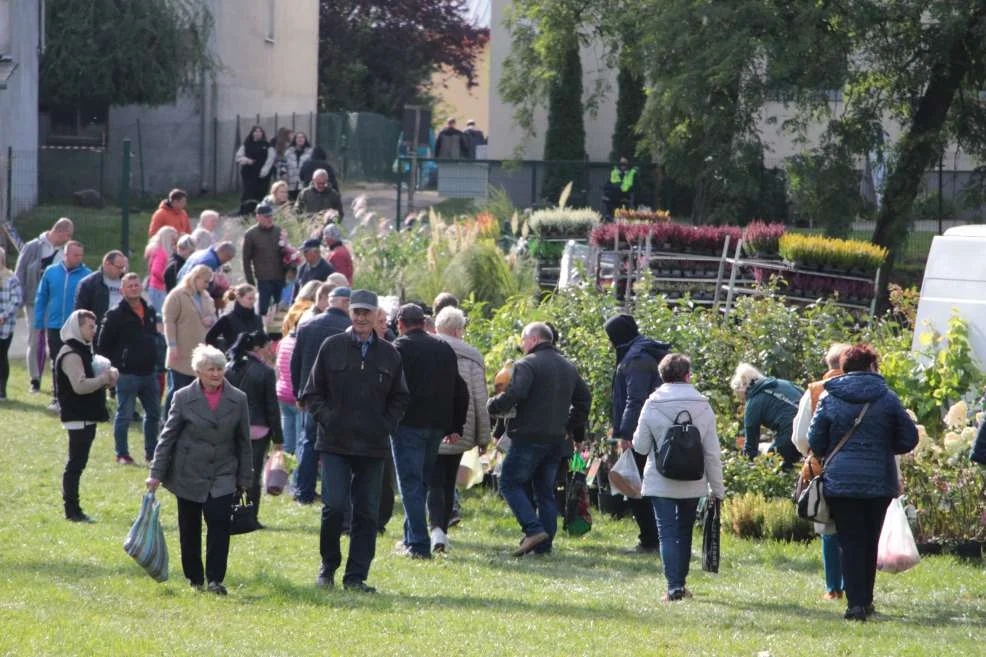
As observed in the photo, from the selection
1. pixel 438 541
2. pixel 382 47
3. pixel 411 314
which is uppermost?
pixel 382 47

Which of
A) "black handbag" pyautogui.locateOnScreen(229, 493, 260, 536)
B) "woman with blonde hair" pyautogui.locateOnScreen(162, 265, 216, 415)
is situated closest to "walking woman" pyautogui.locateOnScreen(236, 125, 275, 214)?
"woman with blonde hair" pyautogui.locateOnScreen(162, 265, 216, 415)

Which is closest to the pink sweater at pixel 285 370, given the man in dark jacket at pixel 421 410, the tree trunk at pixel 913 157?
the man in dark jacket at pixel 421 410

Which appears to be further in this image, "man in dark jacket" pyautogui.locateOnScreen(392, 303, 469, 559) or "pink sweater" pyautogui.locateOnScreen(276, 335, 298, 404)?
"pink sweater" pyautogui.locateOnScreen(276, 335, 298, 404)

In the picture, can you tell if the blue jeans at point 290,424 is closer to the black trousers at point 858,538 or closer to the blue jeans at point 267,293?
the black trousers at point 858,538

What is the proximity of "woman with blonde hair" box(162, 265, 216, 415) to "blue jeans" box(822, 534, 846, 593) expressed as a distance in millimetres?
6698

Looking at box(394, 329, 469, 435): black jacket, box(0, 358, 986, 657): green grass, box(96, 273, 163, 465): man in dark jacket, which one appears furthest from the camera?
box(96, 273, 163, 465): man in dark jacket

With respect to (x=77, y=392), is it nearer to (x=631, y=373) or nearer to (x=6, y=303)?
(x=631, y=373)

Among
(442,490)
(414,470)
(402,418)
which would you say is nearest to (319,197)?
(442,490)

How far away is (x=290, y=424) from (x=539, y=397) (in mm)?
3501

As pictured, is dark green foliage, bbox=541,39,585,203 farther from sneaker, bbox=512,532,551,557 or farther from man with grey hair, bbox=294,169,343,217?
sneaker, bbox=512,532,551,557

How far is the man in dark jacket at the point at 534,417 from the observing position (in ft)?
37.2

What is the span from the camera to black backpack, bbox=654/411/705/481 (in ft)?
31.4

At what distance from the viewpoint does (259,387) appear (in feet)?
38.7

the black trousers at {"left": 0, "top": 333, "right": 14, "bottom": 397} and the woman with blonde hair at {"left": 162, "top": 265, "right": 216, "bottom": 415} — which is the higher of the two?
the woman with blonde hair at {"left": 162, "top": 265, "right": 216, "bottom": 415}
